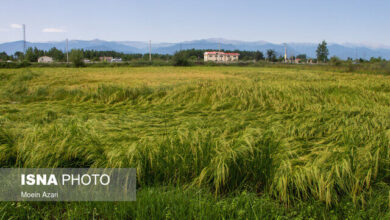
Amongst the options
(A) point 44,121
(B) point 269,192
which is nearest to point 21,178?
(A) point 44,121

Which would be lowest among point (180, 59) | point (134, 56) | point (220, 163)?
point (220, 163)

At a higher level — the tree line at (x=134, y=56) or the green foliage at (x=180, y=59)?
the tree line at (x=134, y=56)

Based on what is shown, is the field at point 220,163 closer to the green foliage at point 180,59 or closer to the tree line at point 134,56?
the tree line at point 134,56

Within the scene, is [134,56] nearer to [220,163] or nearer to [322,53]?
[322,53]

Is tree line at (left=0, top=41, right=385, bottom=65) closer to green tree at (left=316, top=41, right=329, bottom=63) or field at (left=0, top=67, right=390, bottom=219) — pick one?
green tree at (left=316, top=41, right=329, bottom=63)

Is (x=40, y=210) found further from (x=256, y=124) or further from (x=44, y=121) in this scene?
(x=256, y=124)

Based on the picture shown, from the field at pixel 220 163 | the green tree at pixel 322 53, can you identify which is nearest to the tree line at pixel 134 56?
the green tree at pixel 322 53

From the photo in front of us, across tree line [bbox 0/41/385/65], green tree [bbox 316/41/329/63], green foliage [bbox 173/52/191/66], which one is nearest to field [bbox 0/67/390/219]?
tree line [bbox 0/41/385/65]

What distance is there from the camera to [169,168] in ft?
8.02

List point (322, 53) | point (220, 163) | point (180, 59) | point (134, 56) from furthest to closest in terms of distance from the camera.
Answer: point (134, 56)
point (322, 53)
point (180, 59)
point (220, 163)

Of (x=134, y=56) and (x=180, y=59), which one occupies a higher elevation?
(x=134, y=56)

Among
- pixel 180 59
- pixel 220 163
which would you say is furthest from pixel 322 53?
pixel 220 163

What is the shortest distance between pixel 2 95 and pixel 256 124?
560 cm

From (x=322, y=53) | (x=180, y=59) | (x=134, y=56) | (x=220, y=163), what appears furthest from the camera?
(x=134, y=56)
